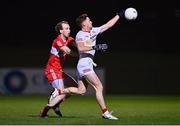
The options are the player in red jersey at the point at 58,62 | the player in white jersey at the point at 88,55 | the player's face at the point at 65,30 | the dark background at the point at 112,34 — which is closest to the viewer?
the player in white jersey at the point at 88,55

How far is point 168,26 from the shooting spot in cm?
3519

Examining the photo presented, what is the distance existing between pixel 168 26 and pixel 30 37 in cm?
703

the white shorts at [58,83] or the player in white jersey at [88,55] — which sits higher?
the player in white jersey at [88,55]

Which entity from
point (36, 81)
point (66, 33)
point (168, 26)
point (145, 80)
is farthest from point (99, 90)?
point (168, 26)

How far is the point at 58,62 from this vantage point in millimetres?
15258

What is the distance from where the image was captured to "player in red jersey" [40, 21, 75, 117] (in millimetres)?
14750

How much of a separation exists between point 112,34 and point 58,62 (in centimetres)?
1960

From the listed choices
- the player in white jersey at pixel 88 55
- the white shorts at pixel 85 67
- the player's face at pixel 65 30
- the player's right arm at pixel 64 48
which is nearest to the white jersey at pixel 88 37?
the player in white jersey at pixel 88 55

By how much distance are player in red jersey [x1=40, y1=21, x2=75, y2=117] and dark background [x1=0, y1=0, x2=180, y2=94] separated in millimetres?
18320

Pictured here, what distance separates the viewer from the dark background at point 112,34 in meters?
33.8

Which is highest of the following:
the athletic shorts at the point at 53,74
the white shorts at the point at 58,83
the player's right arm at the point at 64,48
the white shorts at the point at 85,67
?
the player's right arm at the point at 64,48

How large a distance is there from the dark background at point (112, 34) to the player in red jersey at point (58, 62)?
60.1ft

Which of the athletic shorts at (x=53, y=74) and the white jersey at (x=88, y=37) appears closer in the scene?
the white jersey at (x=88, y=37)

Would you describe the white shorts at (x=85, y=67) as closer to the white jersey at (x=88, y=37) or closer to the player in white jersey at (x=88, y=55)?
the player in white jersey at (x=88, y=55)
